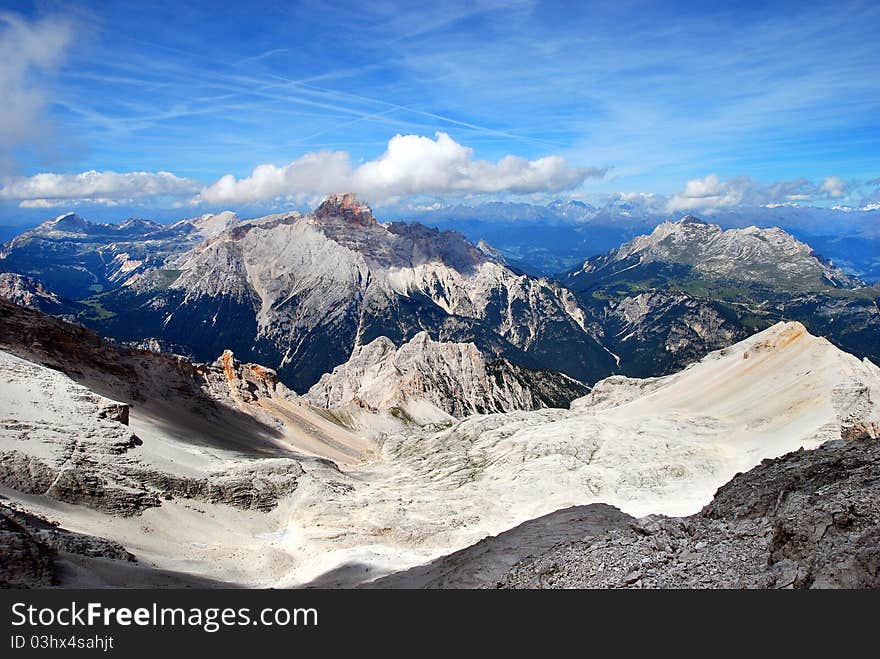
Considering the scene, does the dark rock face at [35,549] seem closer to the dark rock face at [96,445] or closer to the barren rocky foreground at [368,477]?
the barren rocky foreground at [368,477]

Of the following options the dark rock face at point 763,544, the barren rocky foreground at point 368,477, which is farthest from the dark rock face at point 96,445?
the dark rock face at point 763,544

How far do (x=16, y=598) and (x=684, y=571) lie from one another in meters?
26.2

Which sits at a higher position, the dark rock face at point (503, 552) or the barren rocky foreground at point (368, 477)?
the barren rocky foreground at point (368, 477)

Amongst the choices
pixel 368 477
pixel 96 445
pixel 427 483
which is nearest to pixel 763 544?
pixel 96 445

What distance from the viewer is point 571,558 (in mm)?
31781

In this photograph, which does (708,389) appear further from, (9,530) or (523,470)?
(9,530)

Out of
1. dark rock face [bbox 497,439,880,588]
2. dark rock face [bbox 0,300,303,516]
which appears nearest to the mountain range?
dark rock face [bbox 497,439,880,588]

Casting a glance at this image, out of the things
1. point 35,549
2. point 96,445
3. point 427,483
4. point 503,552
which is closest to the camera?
point 35,549

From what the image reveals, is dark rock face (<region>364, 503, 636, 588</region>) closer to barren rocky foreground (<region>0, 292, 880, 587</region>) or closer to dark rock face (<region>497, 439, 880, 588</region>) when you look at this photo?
barren rocky foreground (<region>0, 292, 880, 587</region>)

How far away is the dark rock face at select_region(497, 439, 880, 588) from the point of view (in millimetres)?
21797

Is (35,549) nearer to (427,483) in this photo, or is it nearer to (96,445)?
(96,445)

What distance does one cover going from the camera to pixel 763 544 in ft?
86.8

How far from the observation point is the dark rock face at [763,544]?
71.5 feet

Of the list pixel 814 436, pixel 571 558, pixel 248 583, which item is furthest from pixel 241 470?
pixel 814 436
